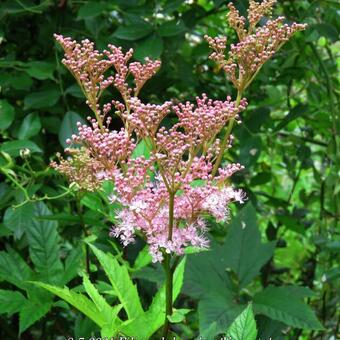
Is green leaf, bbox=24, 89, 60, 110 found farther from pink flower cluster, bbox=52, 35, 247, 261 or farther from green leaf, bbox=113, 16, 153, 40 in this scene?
pink flower cluster, bbox=52, 35, 247, 261

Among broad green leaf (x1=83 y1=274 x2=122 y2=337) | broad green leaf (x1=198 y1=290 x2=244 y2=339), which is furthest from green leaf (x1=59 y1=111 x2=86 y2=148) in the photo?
broad green leaf (x1=83 y1=274 x2=122 y2=337)

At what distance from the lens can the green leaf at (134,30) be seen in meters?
1.57

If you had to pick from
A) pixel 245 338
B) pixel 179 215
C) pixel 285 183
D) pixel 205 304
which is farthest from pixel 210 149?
pixel 285 183

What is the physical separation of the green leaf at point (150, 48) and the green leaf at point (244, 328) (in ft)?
2.49

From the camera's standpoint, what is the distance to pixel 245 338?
95cm

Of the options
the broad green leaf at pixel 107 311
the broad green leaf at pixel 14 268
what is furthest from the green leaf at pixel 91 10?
the broad green leaf at pixel 107 311

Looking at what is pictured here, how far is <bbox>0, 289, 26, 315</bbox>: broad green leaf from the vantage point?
4.09 ft

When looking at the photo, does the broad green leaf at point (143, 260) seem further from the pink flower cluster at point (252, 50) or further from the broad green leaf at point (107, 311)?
the pink flower cluster at point (252, 50)

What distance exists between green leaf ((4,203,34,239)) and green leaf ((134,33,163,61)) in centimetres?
45

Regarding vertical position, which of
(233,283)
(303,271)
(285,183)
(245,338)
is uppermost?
(245,338)

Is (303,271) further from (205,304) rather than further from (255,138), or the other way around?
Answer: (205,304)

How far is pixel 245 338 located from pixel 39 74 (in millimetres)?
889

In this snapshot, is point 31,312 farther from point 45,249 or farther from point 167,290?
point 167,290

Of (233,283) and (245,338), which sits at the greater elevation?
(245,338)
